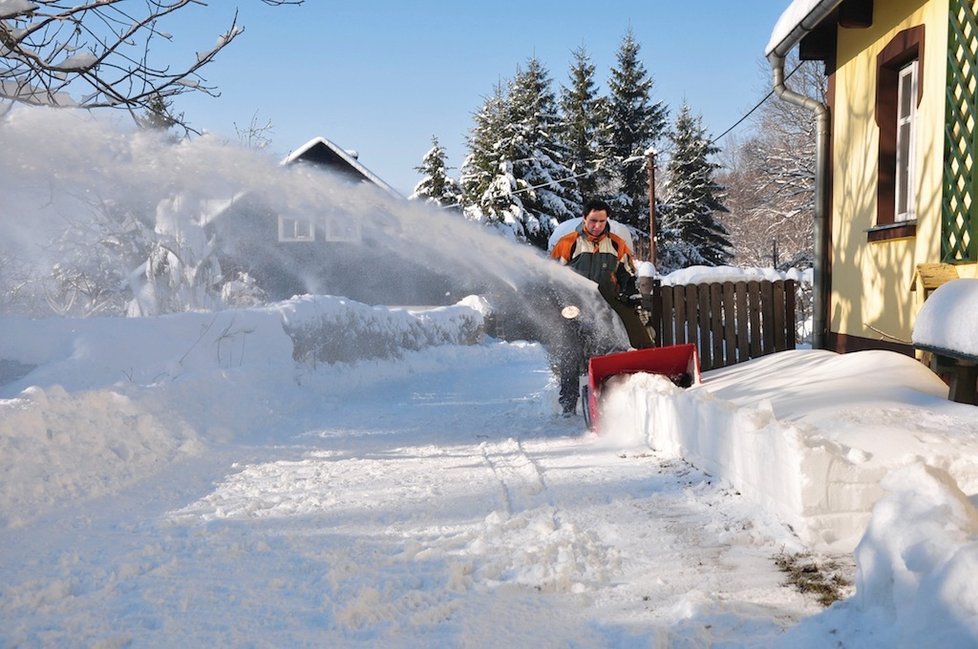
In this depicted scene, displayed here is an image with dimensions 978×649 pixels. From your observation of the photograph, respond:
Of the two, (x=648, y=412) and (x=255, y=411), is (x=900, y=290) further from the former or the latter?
(x=255, y=411)

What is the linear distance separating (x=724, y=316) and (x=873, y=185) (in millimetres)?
2191

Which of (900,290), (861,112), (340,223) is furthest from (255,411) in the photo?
(861,112)

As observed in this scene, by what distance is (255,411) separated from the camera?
26.3ft

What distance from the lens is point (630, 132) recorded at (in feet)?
133

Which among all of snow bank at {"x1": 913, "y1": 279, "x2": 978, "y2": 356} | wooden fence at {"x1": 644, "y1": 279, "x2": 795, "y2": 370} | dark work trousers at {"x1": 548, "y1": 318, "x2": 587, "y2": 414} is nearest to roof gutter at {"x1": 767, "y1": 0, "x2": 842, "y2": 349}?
wooden fence at {"x1": 644, "y1": 279, "x2": 795, "y2": 370}

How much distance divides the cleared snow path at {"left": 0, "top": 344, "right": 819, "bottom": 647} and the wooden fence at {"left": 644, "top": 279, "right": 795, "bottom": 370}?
11.4ft

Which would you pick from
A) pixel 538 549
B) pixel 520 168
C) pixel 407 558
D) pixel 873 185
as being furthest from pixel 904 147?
pixel 520 168

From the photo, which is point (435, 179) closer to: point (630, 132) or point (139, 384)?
point (630, 132)

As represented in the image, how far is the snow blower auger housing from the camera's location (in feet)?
22.1

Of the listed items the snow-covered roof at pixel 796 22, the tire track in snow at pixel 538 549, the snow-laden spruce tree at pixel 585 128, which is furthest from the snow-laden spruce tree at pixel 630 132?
the tire track in snow at pixel 538 549

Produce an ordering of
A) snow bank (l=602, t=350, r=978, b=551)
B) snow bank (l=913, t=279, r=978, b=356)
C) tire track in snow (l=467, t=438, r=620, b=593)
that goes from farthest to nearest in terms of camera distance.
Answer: snow bank (l=913, t=279, r=978, b=356)
snow bank (l=602, t=350, r=978, b=551)
tire track in snow (l=467, t=438, r=620, b=593)

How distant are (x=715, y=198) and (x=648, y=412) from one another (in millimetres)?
36749

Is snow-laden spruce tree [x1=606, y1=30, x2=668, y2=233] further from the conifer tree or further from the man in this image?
the man

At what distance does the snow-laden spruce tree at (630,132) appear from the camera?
130 ft
